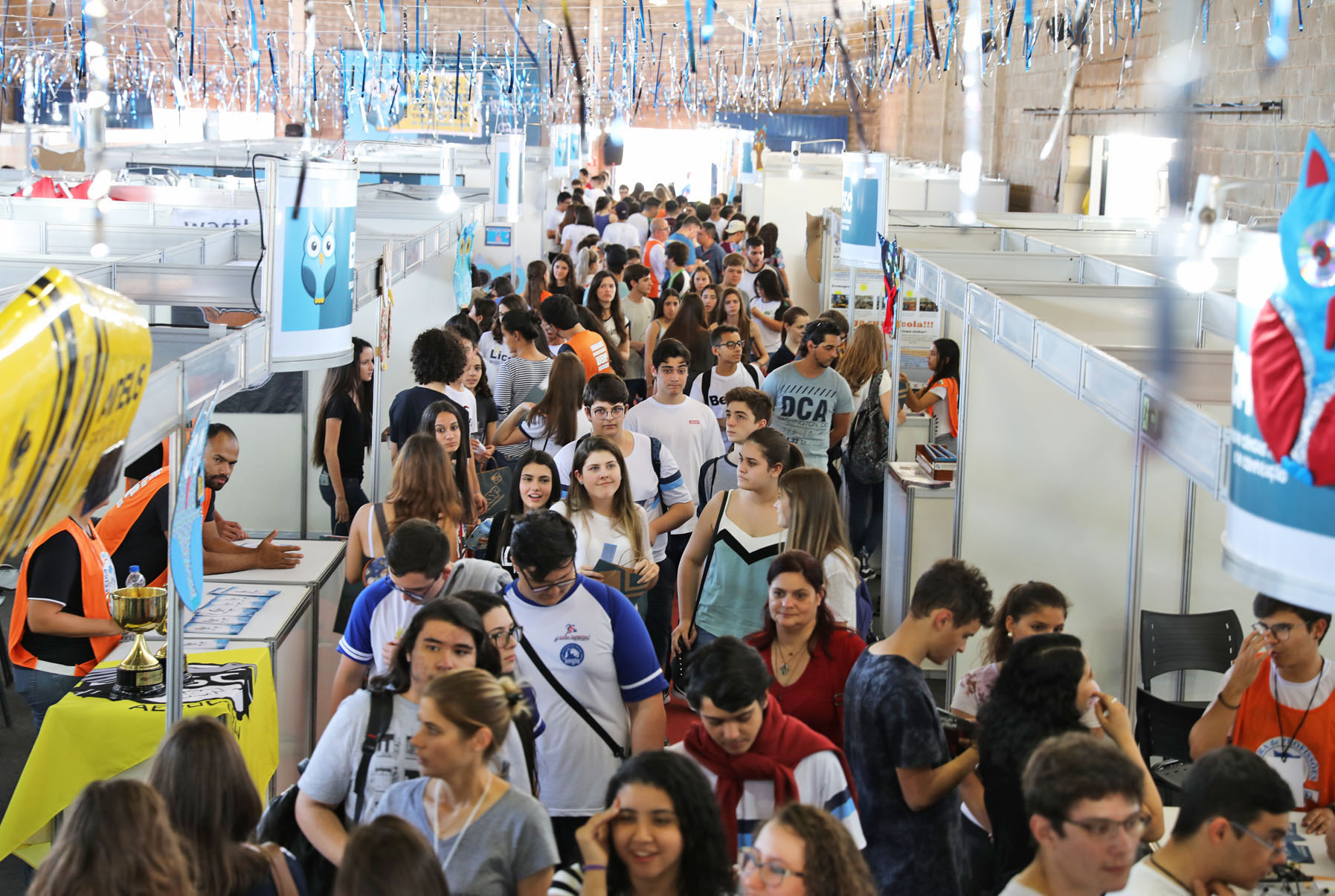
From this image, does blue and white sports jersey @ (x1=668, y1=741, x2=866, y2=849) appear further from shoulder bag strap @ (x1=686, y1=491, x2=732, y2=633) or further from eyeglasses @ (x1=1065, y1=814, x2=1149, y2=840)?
shoulder bag strap @ (x1=686, y1=491, x2=732, y2=633)

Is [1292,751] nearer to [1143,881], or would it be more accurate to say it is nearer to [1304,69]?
[1143,881]

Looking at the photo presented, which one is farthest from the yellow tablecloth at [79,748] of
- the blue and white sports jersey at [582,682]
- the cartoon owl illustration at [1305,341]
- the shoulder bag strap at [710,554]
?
the cartoon owl illustration at [1305,341]

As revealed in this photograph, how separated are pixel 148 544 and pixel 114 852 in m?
2.32

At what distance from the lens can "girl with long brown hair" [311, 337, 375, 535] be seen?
590cm

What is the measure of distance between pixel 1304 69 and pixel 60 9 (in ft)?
87.4

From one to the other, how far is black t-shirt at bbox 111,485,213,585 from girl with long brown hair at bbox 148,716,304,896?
6.19ft

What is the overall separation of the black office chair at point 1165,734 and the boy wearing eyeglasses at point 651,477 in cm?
166

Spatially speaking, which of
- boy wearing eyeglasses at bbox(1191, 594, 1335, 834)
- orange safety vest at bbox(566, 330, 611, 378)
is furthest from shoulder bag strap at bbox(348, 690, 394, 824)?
orange safety vest at bbox(566, 330, 611, 378)

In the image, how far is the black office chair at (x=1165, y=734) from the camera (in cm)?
405

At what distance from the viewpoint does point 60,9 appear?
90.6ft

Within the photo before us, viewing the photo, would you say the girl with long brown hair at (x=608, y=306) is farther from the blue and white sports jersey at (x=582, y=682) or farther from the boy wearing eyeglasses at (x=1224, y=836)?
the boy wearing eyeglasses at (x=1224, y=836)

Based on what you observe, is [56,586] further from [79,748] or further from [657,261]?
[657,261]

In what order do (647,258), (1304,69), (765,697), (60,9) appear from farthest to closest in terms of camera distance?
(60,9), (647,258), (1304,69), (765,697)

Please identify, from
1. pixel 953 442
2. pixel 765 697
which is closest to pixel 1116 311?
pixel 953 442
